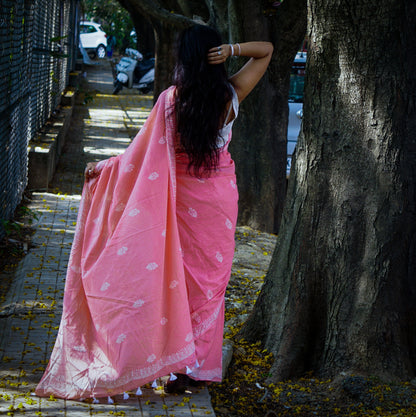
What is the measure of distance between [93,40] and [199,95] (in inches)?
1525

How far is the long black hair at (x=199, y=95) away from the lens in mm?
3555

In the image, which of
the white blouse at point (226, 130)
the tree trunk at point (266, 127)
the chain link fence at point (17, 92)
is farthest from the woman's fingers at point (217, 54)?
the tree trunk at point (266, 127)

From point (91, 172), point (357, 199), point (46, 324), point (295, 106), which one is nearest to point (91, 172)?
point (91, 172)

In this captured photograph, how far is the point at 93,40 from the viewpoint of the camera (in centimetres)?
4062

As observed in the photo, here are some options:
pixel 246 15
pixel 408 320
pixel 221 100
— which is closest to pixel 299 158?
pixel 221 100

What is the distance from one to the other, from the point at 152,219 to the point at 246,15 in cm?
445

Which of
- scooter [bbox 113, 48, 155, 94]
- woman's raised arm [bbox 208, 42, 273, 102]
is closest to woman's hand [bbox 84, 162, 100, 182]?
woman's raised arm [bbox 208, 42, 273, 102]

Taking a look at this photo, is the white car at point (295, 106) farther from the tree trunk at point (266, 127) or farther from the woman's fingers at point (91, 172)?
the woman's fingers at point (91, 172)

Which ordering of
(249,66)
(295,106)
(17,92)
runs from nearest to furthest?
1. (249,66)
2. (17,92)
3. (295,106)

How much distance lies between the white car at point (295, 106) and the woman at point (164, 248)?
21.0 ft

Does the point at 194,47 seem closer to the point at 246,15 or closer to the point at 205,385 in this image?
the point at 205,385

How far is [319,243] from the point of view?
4.14 meters

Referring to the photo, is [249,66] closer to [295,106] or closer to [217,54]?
[217,54]

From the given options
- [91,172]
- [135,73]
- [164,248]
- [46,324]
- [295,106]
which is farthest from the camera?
[135,73]
